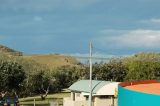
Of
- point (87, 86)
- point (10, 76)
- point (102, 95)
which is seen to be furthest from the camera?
point (10, 76)

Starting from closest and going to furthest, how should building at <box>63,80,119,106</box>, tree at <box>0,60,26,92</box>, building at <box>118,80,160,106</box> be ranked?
1. building at <box>118,80,160,106</box>
2. building at <box>63,80,119,106</box>
3. tree at <box>0,60,26,92</box>

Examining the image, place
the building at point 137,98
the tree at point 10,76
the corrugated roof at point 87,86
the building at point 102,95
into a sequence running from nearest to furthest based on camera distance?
the building at point 137,98 → the building at point 102,95 → the corrugated roof at point 87,86 → the tree at point 10,76

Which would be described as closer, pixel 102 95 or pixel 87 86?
pixel 102 95

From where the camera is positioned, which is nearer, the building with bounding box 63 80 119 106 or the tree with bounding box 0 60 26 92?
the building with bounding box 63 80 119 106

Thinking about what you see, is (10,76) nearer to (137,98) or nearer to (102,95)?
(102,95)

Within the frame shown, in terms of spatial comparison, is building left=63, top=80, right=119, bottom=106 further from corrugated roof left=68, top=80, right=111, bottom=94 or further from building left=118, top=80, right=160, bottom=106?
building left=118, top=80, right=160, bottom=106

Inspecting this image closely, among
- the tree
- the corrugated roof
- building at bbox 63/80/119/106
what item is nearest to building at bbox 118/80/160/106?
building at bbox 63/80/119/106

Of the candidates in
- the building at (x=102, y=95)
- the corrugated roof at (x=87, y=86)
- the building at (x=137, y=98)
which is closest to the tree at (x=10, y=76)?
the corrugated roof at (x=87, y=86)

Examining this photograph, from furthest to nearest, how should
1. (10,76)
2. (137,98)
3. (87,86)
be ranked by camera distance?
(10,76) < (87,86) < (137,98)

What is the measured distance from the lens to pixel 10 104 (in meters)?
55.3

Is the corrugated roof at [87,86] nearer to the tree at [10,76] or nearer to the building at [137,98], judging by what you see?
the tree at [10,76]

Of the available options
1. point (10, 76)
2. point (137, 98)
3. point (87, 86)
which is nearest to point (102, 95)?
point (87, 86)

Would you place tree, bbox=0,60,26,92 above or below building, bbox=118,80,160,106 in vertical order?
above

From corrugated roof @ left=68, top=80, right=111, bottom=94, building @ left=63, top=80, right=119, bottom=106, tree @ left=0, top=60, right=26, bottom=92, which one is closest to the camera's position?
building @ left=63, top=80, right=119, bottom=106
